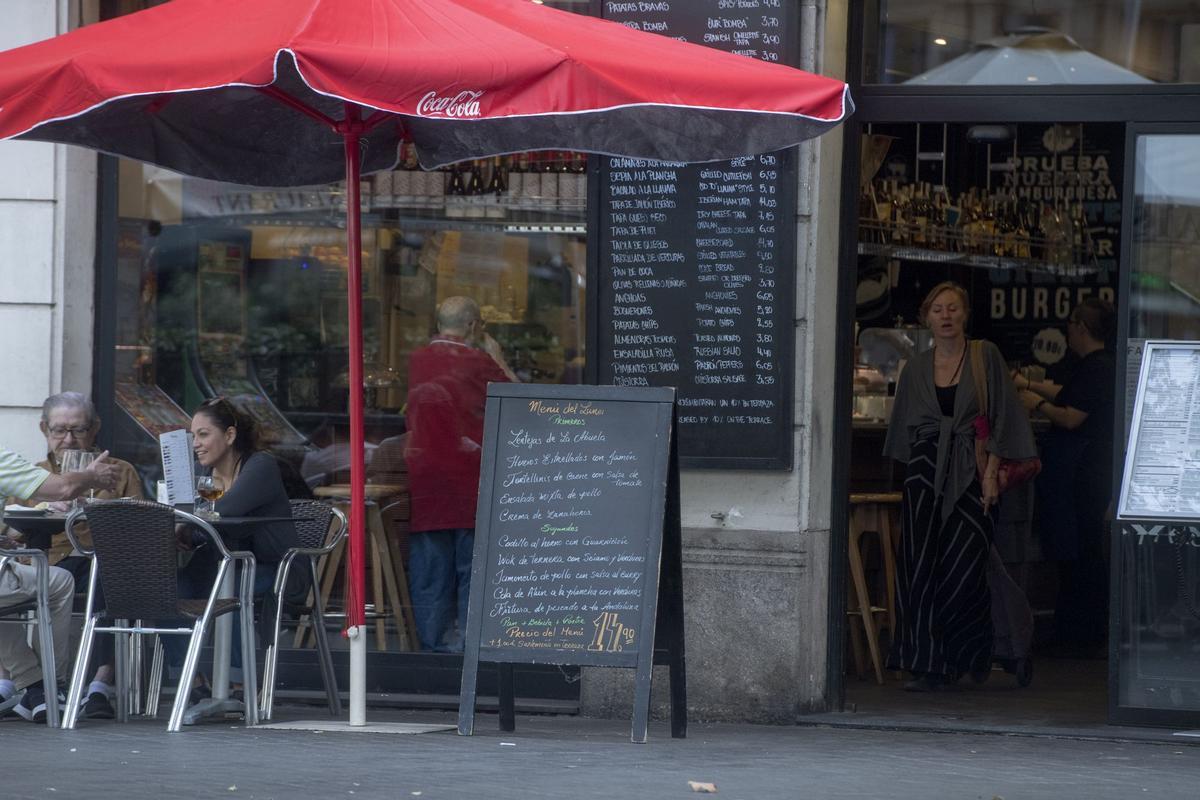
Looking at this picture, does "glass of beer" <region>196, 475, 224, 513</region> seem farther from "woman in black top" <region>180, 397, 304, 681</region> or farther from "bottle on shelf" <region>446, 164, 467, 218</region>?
"bottle on shelf" <region>446, 164, 467, 218</region>

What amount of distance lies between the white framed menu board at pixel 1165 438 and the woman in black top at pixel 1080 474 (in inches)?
106

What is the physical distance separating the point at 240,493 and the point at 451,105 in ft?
6.79

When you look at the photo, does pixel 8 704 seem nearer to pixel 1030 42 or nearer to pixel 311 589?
pixel 311 589

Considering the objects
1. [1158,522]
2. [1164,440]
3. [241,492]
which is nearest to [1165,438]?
[1164,440]

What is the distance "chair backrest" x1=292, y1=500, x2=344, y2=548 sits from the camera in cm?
799

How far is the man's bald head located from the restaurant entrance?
179cm

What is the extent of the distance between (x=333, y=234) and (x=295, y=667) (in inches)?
80.4

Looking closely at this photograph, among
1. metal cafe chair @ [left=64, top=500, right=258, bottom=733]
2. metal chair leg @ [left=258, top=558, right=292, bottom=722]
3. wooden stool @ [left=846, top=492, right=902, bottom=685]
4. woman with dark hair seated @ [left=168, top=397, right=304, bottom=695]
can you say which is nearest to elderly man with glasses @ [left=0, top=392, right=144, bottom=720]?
woman with dark hair seated @ [left=168, top=397, right=304, bottom=695]

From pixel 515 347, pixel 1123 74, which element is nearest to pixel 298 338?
pixel 515 347

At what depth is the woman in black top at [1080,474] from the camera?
33.6 ft

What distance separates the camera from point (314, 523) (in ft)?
26.3

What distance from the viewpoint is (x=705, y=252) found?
7645 mm

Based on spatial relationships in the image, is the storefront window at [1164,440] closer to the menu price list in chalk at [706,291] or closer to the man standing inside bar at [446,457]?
the menu price list in chalk at [706,291]

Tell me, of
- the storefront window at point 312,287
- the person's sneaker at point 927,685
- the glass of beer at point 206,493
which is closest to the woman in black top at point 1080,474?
the person's sneaker at point 927,685
